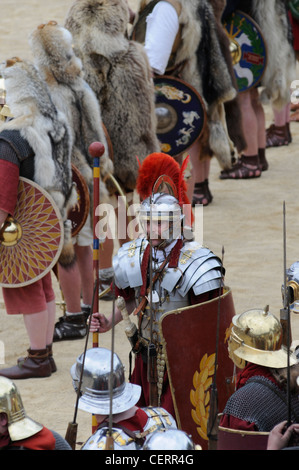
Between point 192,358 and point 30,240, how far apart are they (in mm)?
1582

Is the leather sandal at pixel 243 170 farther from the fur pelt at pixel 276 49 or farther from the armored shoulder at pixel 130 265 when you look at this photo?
the armored shoulder at pixel 130 265

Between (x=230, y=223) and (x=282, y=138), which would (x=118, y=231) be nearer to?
(x=230, y=223)

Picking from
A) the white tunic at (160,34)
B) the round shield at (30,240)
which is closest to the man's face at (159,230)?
the round shield at (30,240)

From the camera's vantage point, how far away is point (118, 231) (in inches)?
327

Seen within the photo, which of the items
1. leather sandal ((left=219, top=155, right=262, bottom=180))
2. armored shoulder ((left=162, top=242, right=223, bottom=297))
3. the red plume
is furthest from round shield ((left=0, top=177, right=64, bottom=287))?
leather sandal ((left=219, top=155, right=262, bottom=180))

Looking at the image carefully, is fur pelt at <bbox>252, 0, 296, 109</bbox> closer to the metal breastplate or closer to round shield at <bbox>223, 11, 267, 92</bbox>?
round shield at <bbox>223, 11, 267, 92</bbox>

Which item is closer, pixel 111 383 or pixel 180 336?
pixel 111 383

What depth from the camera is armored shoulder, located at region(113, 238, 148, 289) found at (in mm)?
5070

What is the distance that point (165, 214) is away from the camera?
4.99 metres

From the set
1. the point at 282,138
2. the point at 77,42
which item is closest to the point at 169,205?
the point at 77,42

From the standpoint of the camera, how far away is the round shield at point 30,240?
243 inches

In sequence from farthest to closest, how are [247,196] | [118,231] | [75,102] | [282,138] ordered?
1. [282,138]
2. [247,196]
3. [118,231]
4. [75,102]

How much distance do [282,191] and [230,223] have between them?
1261 mm
